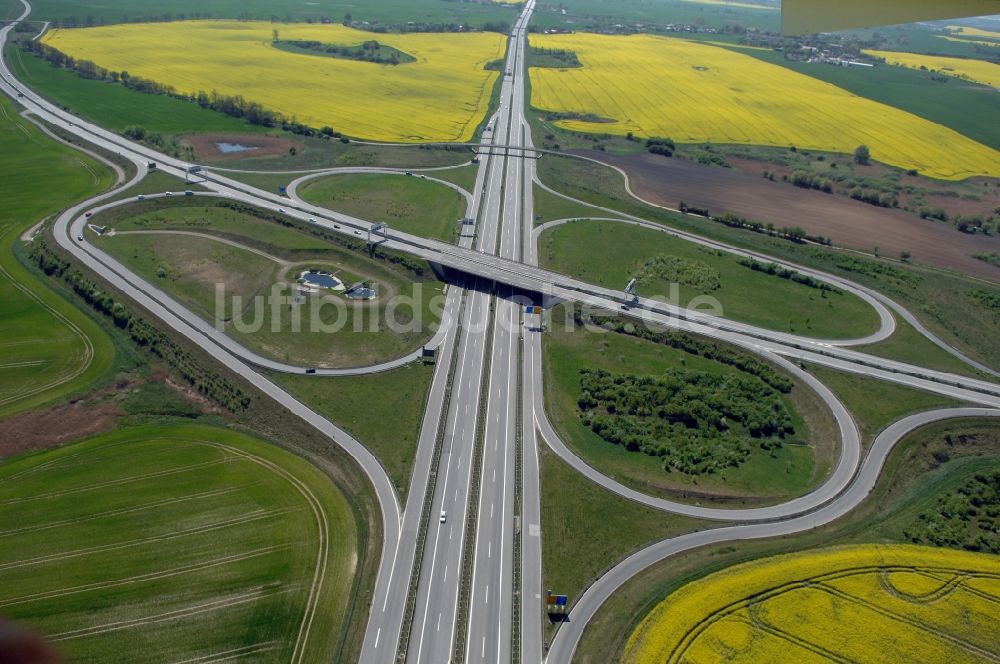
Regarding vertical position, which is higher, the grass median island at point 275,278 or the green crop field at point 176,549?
the grass median island at point 275,278

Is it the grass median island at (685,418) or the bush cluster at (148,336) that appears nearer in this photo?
the grass median island at (685,418)

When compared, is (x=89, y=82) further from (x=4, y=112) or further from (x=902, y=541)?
(x=902, y=541)

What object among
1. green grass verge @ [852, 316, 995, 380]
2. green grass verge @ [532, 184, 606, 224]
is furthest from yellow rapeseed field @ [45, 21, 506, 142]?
green grass verge @ [852, 316, 995, 380]

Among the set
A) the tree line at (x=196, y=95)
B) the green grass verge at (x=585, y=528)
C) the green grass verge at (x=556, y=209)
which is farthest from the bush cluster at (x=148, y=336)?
the tree line at (x=196, y=95)

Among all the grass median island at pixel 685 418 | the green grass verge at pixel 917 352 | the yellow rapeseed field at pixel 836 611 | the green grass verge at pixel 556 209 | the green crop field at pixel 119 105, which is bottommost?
the yellow rapeseed field at pixel 836 611

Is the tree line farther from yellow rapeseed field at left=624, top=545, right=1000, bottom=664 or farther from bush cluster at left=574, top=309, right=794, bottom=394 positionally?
yellow rapeseed field at left=624, top=545, right=1000, bottom=664

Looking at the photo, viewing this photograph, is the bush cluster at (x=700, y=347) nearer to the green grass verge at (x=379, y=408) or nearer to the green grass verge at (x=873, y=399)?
the green grass verge at (x=873, y=399)
